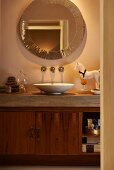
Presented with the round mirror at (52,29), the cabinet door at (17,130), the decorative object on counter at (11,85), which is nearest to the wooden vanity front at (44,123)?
the cabinet door at (17,130)

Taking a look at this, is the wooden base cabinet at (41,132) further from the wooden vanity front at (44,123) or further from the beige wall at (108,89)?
the beige wall at (108,89)

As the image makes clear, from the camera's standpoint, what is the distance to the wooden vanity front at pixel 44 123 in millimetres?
2834

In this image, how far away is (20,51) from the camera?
3305 mm

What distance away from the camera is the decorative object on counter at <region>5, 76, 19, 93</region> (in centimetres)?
304

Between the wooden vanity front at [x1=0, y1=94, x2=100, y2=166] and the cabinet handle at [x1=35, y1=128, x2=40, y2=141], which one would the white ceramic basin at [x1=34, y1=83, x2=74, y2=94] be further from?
the cabinet handle at [x1=35, y1=128, x2=40, y2=141]

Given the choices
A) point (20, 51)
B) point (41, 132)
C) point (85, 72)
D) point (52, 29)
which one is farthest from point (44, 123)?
point (52, 29)

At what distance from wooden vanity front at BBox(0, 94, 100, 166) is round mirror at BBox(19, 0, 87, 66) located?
0.71 metres

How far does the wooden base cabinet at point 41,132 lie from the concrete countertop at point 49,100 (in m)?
0.06

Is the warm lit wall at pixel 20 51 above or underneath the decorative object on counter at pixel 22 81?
above

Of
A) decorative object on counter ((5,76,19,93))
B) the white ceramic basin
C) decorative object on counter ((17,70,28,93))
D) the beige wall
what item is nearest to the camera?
the beige wall

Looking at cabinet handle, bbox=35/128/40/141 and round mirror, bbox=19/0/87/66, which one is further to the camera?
round mirror, bbox=19/0/87/66

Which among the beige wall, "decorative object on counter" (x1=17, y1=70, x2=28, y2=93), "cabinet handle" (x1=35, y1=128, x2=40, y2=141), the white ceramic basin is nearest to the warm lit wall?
"decorative object on counter" (x1=17, y1=70, x2=28, y2=93)

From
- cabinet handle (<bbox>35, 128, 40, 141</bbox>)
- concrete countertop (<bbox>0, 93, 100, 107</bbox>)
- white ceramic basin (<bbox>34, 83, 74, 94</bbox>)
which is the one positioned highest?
white ceramic basin (<bbox>34, 83, 74, 94</bbox>)

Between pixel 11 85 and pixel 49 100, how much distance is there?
58 cm
